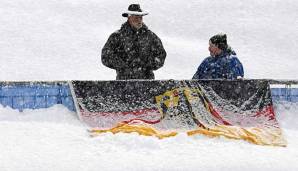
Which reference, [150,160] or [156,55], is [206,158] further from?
[156,55]

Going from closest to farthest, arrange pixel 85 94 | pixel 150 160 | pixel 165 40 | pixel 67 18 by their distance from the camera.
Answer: pixel 150 160 → pixel 85 94 → pixel 165 40 → pixel 67 18

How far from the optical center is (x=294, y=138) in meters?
8.04

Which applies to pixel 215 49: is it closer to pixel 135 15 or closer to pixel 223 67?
pixel 223 67

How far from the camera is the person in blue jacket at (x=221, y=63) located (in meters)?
8.62

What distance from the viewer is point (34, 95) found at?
26.1 ft

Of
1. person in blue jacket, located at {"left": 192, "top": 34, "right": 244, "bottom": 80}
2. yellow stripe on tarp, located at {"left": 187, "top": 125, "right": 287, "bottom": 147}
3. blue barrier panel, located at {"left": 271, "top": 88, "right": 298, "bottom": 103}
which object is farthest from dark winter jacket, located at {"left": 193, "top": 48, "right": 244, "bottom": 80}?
yellow stripe on tarp, located at {"left": 187, "top": 125, "right": 287, "bottom": 147}

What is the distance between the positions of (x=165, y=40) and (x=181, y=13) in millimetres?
2711

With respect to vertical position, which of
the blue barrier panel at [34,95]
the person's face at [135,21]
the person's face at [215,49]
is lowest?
the blue barrier panel at [34,95]

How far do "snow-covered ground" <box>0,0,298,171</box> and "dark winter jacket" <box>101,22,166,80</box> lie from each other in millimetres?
1006

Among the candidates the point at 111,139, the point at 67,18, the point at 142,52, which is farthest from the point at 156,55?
the point at 67,18

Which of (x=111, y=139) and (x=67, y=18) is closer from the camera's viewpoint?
(x=111, y=139)

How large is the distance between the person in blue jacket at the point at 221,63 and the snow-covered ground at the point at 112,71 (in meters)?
0.79

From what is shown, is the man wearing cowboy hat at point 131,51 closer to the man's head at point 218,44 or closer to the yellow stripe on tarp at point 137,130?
the man's head at point 218,44

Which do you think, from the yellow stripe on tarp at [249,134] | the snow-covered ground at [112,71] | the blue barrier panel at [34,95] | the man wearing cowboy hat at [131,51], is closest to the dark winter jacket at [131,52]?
the man wearing cowboy hat at [131,51]
